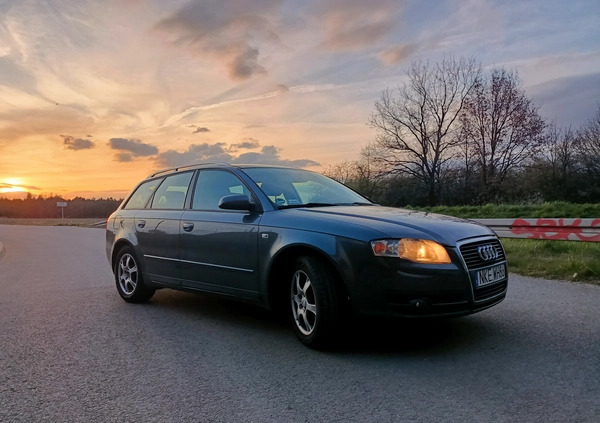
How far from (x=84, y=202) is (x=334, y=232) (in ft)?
265

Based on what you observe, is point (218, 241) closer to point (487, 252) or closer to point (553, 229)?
point (487, 252)

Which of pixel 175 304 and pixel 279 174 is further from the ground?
pixel 279 174

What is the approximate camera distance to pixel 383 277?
3889 mm

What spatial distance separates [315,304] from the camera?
4.15 m

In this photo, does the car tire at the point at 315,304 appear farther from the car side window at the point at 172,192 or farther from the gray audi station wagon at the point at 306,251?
the car side window at the point at 172,192

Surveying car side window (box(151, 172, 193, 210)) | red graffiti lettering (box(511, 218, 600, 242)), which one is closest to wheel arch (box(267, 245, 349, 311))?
car side window (box(151, 172, 193, 210))

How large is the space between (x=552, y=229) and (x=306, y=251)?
7.20 m

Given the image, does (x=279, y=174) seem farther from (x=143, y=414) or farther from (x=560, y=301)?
(x=560, y=301)

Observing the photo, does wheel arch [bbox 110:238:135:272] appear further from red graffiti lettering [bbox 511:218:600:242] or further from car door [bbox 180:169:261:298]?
red graffiti lettering [bbox 511:218:600:242]

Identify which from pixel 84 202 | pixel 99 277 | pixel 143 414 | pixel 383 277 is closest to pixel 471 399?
pixel 383 277

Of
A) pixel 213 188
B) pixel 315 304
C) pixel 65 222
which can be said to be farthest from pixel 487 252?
pixel 65 222

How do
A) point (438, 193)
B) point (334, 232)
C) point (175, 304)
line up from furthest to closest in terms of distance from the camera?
1. point (438, 193)
2. point (175, 304)
3. point (334, 232)

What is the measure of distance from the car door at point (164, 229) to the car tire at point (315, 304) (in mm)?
1740

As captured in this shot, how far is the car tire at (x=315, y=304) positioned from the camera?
4.07m
